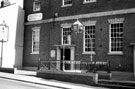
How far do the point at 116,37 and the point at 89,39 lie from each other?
2763 mm

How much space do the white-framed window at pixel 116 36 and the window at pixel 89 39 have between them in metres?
1.81

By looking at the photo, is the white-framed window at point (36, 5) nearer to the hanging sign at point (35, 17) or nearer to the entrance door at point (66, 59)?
the hanging sign at point (35, 17)

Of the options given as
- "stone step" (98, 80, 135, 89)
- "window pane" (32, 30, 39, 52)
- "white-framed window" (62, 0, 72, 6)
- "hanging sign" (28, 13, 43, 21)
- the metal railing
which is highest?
"white-framed window" (62, 0, 72, 6)

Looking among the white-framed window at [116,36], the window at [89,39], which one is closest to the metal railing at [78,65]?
the window at [89,39]

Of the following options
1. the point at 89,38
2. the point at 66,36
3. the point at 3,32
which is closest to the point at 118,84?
the point at 89,38

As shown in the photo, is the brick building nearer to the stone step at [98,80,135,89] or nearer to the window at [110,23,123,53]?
the window at [110,23,123,53]

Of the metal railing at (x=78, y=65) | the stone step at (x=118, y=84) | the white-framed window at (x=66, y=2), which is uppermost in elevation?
the white-framed window at (x=66, y=2)

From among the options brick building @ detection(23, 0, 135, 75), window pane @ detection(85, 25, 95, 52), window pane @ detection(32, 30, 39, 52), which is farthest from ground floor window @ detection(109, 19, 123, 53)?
window pane @ detection(32, 30, 39, 52)

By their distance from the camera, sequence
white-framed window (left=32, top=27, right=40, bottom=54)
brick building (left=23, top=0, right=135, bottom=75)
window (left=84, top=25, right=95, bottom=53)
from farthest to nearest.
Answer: white-framed window (left=32, top=27, right=40, bottom=54)
window (left=84, top=25, right=95, bottom=53)
brick building (left=23, top=0, right=135, bottom=75)

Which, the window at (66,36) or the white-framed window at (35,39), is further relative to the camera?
the white-framed window at (35,39)

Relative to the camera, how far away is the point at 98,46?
18.9 metres

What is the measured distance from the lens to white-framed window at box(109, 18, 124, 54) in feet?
59.0

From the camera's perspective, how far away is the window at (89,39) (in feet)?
63.9

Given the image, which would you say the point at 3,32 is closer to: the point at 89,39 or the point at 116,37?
the point at 89,39
